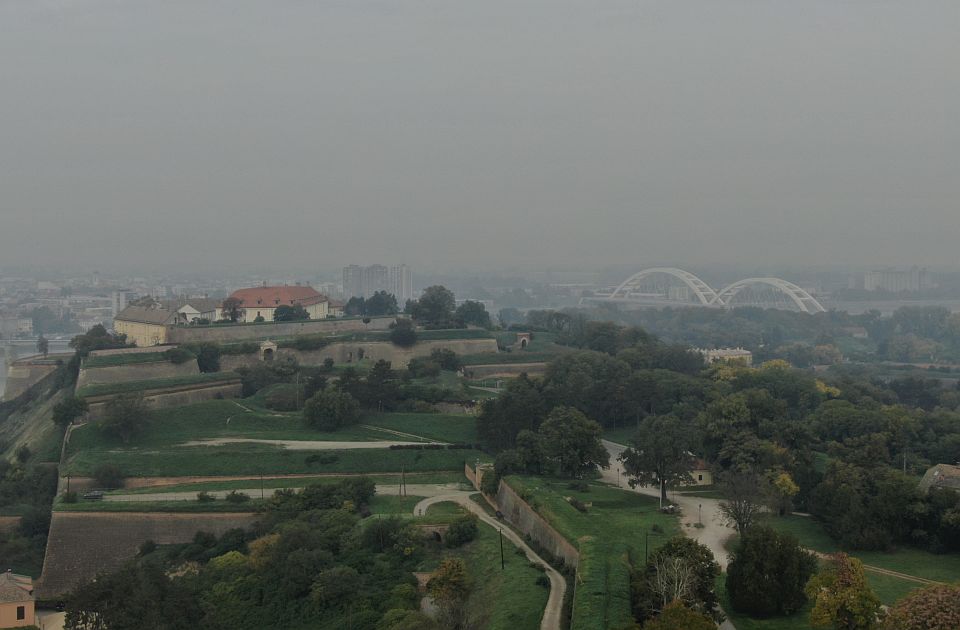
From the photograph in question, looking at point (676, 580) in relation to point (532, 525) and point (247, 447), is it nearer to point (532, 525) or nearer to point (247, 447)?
point (532, 525)

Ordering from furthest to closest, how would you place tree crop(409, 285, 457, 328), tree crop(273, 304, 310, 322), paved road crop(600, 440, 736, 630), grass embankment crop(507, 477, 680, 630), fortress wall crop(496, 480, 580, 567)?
tree crop(409, 285, 457, 328) < tree crop(273, 304, 310, 322) < paved road crop(600, 440, 736, 630) < fortress wall crop(496, 480, 580, 567) < grass embankment crop(507, 477, 680, 630)

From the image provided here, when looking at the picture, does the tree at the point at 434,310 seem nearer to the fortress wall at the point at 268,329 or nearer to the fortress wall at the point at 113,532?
the fortress wall at the point at 268,329

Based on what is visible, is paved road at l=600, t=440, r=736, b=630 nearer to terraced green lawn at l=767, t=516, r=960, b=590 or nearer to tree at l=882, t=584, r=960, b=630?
terraced green lawn at l=767, t=516, r=960, b=590

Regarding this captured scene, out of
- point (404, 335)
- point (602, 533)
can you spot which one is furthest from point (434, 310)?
point (602, 533)

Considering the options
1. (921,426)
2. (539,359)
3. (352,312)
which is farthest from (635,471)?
(352,312)

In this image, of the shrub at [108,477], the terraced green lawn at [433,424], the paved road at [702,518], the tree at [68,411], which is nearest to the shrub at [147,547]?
the shrub at [108,477]

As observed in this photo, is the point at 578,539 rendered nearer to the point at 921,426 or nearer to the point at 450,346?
the point at 921,426

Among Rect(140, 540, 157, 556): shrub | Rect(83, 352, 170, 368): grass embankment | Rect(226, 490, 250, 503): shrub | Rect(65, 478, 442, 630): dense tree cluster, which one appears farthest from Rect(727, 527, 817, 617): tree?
Rect(83, 352, 170, 368): grass embankment
